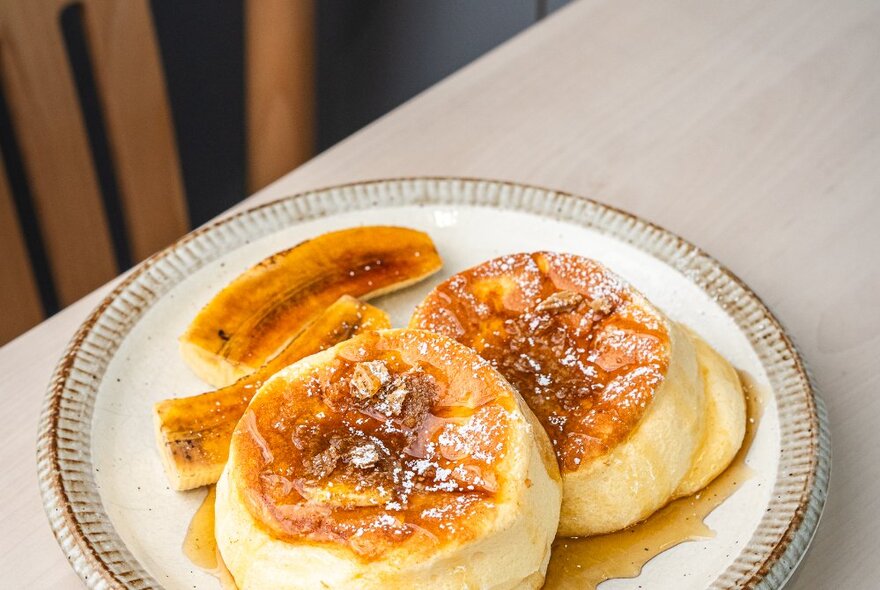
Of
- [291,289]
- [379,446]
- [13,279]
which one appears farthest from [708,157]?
[13,279]

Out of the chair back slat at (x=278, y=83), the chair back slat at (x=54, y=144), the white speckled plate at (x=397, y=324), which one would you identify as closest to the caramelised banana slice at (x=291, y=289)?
the white speckled plate at (x=397, y=324)

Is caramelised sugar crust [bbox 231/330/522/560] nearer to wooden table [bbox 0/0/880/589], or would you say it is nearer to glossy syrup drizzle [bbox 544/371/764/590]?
glossy syrup drizzle [bbox 544/371/764/590]

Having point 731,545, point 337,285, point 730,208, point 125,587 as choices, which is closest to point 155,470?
point 125,587

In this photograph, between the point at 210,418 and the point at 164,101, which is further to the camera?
the point at 164,101

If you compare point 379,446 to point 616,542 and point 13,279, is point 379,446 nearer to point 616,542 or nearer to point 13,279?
point 616,542

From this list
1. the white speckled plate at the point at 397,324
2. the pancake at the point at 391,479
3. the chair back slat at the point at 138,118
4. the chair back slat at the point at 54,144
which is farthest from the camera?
the chair back slat at the point at 138,118

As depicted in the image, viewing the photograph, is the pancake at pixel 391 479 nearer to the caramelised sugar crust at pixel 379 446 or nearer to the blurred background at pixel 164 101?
the caramelised sugar crust at pixel 379 446

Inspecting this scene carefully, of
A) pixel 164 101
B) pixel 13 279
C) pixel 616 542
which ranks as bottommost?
pixel 13 279
